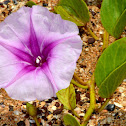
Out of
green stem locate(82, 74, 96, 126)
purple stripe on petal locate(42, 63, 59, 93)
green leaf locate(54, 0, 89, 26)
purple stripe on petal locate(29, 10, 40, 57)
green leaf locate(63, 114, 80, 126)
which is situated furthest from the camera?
green leaf locate(54, 0, 89, 26)

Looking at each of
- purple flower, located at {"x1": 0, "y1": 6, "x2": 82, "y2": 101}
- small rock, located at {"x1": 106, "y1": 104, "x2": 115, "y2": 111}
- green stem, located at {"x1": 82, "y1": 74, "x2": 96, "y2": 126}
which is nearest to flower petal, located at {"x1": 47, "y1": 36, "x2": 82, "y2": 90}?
purple flower, located at {"x1": 0, "y1": 6, "x2": 82, "y2": 101}

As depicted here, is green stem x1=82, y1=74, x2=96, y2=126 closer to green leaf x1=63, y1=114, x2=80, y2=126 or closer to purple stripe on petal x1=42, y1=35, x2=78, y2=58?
green leaf x1=63, y1=114, x2=80, y2=126

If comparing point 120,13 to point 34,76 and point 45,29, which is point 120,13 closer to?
point 45,29

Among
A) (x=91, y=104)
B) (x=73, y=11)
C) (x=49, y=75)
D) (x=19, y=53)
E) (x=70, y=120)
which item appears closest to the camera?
(x=49, y=75)

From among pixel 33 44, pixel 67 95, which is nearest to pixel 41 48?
pixel 33 44

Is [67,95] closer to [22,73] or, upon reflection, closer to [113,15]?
[22,73]

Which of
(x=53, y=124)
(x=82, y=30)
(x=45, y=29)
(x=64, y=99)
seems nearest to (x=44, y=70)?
(x=45, y=29)

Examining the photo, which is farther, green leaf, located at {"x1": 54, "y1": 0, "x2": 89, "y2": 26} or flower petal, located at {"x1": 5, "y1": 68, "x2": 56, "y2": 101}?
green leaf, located at {"x1": 54, "y1": 0, "x2": 89, "y2": 26}
